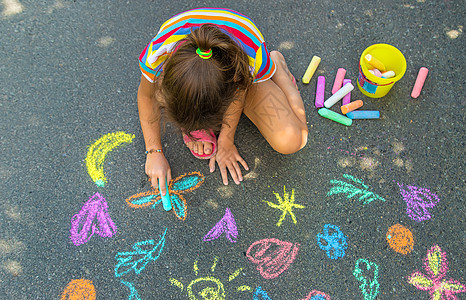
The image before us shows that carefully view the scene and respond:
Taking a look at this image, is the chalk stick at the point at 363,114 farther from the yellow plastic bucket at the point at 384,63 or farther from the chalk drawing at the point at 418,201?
the chalk drawing at the point at 418,201

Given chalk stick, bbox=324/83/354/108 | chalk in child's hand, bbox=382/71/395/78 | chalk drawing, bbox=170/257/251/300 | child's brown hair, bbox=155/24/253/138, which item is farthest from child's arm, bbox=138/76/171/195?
chalk in child's hand, bbox=382/71/395/78

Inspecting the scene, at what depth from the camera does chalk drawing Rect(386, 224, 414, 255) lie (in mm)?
1989

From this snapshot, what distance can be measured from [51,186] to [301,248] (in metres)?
1.62

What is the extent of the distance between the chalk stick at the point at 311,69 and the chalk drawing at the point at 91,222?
158cm

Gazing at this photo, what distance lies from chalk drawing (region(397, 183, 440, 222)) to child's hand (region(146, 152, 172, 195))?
58.2 inches

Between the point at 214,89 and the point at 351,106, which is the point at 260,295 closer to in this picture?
the point at 214,89

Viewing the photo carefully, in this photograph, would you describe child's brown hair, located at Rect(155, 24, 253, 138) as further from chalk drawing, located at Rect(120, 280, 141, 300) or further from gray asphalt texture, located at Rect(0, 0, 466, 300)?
chalk drawing, located at Rect(120, 280, 141, 300)

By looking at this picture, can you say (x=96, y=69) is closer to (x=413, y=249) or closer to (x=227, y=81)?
(x=227, y=81)

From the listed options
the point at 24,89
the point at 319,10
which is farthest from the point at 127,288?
the point at 319,10

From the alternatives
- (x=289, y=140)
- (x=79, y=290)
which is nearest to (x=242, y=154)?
(x=289, y=140)

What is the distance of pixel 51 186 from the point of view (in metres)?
2.13

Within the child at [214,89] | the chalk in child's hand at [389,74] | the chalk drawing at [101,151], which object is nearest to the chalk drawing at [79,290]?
the chalk drawing at [101,151]

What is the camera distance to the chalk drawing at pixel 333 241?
198 centimetres

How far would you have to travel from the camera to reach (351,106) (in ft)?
→ 7.28
